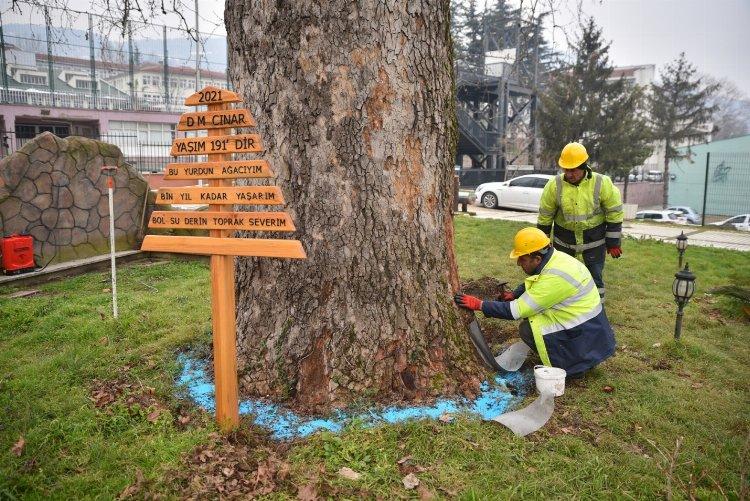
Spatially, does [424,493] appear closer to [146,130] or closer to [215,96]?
[215,96]

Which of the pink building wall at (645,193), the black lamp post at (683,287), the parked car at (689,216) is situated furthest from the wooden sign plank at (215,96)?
the pink building wall at (645,193)

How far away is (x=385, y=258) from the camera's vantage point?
356 centimetres

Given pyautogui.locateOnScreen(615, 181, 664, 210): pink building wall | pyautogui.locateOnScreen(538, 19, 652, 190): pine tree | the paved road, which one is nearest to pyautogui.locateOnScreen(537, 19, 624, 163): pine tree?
pyautogui.locateOnScreen(538, 19, 652, 190): pine tree

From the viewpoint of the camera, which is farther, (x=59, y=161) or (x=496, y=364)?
(x=59, y=161)

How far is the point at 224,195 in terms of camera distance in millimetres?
2893

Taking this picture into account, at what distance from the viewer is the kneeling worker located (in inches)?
159

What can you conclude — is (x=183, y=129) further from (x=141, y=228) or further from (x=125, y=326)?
(x=141, y=228)

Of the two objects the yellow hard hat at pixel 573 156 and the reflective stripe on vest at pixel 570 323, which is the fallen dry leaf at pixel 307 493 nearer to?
the reflective stripe on vest at pixel 570 323

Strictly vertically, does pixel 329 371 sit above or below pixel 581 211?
below

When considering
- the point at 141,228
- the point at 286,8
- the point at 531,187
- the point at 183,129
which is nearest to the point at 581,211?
the point at 286,8

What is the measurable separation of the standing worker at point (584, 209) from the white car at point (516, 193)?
521 inches

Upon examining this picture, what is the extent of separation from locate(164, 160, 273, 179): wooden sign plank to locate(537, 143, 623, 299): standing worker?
11.1 feet

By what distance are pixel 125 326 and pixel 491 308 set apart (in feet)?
11.8

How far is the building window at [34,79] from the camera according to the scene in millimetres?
32706
